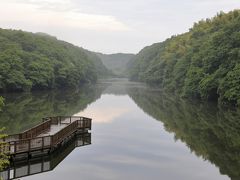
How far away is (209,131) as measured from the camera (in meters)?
43.9

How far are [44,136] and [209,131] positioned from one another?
22.2 m

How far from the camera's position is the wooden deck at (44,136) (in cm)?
2709

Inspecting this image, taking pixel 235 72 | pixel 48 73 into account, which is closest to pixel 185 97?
pixel 235 72

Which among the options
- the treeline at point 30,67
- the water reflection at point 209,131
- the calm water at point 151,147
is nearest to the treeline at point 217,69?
the water reflection at point 209,131

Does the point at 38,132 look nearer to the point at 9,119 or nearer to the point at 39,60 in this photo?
the point at 9,119

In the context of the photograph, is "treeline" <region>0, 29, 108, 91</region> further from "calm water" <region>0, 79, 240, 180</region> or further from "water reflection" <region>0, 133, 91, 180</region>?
"water reflection" <region>0, 133, 91, 180</region>

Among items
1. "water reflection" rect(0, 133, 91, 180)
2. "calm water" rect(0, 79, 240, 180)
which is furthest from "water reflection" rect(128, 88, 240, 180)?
"water reflection" rect(0, 133, 91, 180)

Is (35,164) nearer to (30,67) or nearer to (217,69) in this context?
(217,69)

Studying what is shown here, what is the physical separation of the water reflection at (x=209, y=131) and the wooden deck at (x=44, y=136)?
11187 mm

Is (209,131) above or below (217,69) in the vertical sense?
below

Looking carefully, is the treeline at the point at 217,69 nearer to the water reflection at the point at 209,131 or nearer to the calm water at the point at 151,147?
the water reflection at the point at 209,131

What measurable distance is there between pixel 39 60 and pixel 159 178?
A: 335 ft

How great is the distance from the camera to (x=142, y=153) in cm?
3256

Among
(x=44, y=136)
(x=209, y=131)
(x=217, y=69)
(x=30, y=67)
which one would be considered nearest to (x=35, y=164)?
(x=44, y=136)
